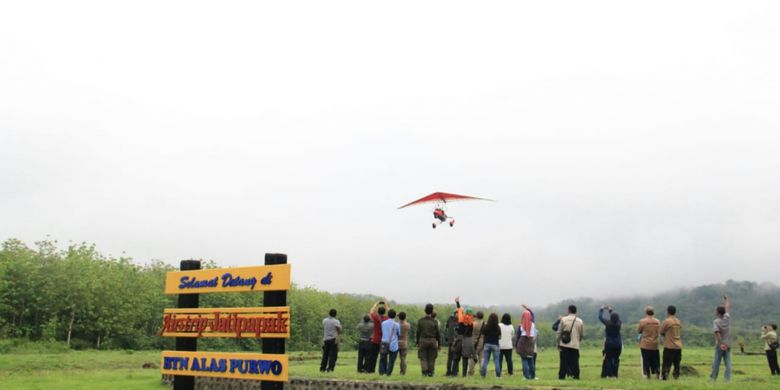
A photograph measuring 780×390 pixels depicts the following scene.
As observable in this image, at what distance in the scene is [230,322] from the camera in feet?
39.0

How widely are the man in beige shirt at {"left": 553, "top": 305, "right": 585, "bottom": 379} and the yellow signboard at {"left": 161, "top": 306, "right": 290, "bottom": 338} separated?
9293 millimetres

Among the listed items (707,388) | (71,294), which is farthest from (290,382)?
(71,294)

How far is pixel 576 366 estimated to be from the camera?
59.4 ft

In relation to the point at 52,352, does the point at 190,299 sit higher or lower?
higher

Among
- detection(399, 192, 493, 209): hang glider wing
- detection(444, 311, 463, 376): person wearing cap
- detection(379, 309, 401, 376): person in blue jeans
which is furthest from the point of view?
detection(399, 192, 493, 209): hang glider wing

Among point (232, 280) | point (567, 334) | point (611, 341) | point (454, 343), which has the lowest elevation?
point (454, 343)

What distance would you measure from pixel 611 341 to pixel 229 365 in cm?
1064

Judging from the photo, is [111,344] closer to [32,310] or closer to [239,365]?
[32,310]

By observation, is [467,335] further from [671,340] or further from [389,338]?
[671,340]

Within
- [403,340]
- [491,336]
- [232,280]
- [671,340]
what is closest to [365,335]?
[403,340]

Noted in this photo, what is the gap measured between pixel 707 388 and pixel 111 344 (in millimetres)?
54800

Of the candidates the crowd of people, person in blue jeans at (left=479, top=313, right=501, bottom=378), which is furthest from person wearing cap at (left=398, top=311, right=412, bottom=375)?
person in blue jeans at (left=479, top=313, right=501, bottom=378)

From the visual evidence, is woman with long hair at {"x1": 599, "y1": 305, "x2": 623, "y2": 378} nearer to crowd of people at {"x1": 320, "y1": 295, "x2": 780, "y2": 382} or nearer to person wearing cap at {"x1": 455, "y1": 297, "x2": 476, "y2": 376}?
crowd of people at {"x1": 320, "y1": 295, "x2": 780, "y2": 382}

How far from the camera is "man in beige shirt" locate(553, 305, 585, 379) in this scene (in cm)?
1789
